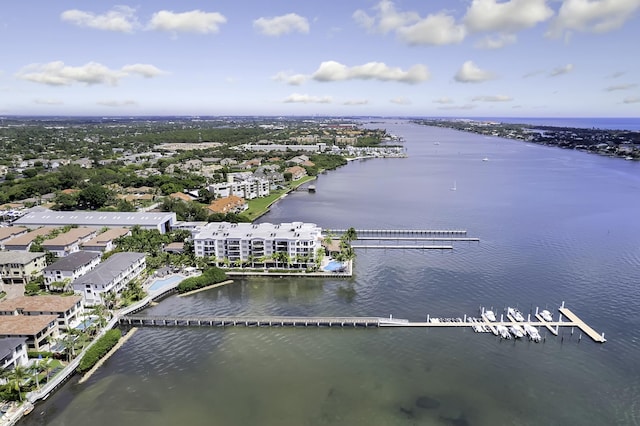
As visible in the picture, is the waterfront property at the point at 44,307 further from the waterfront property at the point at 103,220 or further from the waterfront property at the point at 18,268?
the waterfront property at the point at 103,220

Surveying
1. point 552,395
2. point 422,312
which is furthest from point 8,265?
point 552,395

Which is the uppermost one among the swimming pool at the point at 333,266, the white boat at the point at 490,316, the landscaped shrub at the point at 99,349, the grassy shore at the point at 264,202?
the grassy shore at the point at 264,202

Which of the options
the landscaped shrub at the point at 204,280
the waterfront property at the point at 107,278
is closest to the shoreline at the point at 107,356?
the waterfront property at the point at 107,278

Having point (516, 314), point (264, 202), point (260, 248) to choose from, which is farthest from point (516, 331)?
point (264, 202)

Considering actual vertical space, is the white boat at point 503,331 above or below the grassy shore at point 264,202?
below

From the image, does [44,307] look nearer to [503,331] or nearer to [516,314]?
[503,331]

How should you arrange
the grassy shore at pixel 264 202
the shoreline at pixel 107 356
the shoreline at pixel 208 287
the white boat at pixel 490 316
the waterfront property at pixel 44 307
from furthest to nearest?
the grassy shore at pixel 264 202 < the shoreline at pixel 208 287 < the white boat at pixel 490 316 < the waterfront property at pixel 44 307 < the shoreline at pixel 107 356
